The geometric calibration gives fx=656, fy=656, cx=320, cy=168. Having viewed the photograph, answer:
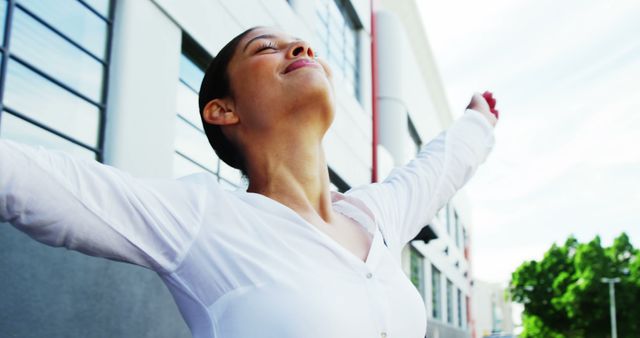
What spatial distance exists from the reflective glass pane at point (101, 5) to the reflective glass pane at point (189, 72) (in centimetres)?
113

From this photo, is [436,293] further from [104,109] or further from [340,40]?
[104,109]

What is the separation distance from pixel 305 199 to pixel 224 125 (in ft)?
1.05

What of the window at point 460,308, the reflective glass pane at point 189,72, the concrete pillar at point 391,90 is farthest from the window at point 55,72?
the window at point 460,308

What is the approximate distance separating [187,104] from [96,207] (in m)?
4.46

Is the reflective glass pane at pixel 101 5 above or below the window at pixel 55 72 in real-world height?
above

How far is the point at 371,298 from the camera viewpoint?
4.84 feet

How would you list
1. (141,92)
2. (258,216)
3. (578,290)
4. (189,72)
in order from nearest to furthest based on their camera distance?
(258,216) → (141,92) → (189,72) → (578,290)

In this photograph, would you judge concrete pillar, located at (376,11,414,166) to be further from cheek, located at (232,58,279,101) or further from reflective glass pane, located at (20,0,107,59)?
cheek, located at (232,58,279,101)

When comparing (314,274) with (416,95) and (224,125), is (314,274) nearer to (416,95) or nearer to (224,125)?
(224,125)

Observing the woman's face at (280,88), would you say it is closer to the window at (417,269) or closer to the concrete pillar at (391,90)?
the concrete pillar at (391,90)

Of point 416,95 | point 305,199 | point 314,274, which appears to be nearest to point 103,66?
point 305,199

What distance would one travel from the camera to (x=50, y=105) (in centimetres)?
384

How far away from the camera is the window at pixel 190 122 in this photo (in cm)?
532

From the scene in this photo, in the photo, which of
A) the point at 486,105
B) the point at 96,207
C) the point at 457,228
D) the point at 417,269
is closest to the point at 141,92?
the point at 486,105
